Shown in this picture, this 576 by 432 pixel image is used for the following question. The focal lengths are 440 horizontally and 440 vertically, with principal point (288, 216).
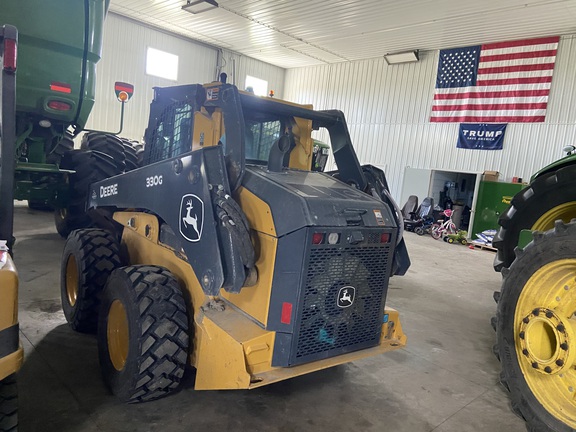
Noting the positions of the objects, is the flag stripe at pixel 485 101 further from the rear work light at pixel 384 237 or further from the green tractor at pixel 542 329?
the rear work light at pixel 384 237

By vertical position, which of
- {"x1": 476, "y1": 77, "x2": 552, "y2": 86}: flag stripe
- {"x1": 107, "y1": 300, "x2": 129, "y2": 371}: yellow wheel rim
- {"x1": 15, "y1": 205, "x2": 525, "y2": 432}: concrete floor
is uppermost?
{"x1": 476, "y1": 77, "x2": 552, "y2": 86}: flag stripe

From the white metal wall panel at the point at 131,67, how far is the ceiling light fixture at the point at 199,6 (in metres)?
2.66

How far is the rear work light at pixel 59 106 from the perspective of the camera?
5211 mm

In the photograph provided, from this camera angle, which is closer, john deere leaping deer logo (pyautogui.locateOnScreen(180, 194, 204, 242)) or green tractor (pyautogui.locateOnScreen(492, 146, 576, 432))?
green tractor (pyautogui.locateOnScreen(492, 146, 576, 432))

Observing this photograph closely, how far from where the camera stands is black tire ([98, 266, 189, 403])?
275cm

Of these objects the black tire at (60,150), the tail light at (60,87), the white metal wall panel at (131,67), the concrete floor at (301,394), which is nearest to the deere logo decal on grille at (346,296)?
the concrete floor at (301,394)

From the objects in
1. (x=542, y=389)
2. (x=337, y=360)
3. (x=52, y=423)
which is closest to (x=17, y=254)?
(x=52, y=423)

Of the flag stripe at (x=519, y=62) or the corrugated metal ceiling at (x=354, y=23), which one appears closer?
the corrugated metal ceiling at (x=354, y=23)

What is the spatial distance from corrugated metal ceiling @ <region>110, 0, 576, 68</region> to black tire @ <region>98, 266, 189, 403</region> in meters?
→ 10.2

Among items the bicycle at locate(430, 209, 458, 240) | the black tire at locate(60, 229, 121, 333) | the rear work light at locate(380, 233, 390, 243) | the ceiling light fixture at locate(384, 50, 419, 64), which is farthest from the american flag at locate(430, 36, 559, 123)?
the black tire at locate(60, 229, 121, 333)

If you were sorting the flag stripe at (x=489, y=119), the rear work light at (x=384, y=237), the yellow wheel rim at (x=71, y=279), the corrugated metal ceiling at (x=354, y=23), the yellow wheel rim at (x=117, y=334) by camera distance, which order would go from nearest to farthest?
the rear work light at (x=384, y=237)
the yellow wheel rim at (x=117, y=334)
the yellow wheel rim at (x=71, y=279)
the corrugated metal ceiling at (x=354, y=23)
the flag stripe at (x=489, y=119)

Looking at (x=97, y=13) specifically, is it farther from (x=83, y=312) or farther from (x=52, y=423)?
(x=52, y=423)

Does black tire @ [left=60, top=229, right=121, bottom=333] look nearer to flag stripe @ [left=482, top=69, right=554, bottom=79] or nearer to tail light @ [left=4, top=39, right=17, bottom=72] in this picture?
tail light @ [left=4, top=39, right=17, bottom=72]

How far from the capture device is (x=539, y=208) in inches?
158
